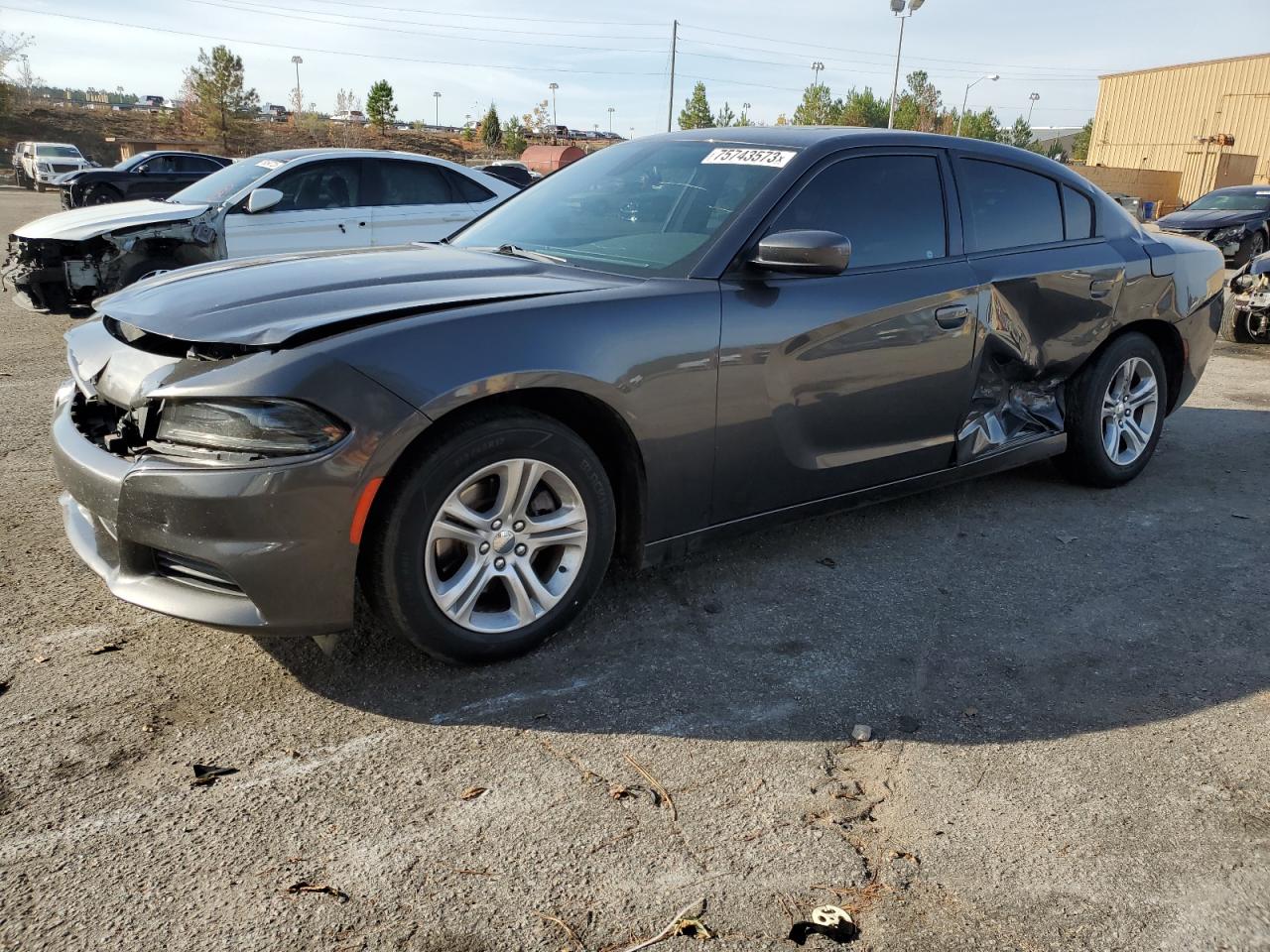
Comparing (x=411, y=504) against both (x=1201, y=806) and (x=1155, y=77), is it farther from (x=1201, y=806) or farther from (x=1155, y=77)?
(x=1155, y=77)

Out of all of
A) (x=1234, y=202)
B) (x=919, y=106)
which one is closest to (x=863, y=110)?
(x=919, y=106)

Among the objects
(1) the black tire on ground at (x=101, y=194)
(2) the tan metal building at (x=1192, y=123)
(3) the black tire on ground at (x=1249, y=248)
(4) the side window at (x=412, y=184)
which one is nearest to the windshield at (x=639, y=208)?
(4) the side window at (x=412, y=184)

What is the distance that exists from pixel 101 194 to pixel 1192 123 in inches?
1859

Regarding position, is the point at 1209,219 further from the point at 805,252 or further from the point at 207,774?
the point at 207,774

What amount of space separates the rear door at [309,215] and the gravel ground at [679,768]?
5453 mm

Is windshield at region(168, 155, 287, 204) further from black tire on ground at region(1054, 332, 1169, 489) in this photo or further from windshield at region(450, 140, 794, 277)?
black tire on ground at region(1054, 332, 1169, 489)

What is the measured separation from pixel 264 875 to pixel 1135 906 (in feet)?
6.06

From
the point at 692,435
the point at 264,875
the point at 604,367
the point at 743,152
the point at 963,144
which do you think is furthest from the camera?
the point at 963,144

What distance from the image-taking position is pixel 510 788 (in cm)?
251

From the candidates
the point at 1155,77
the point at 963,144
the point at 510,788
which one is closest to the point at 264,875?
the point at 510,788

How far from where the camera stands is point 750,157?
3871 millimetres

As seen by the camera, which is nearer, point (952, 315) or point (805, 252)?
point (805, 252)

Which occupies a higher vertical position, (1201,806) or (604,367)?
(604,367)

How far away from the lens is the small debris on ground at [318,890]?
210 centimetres
